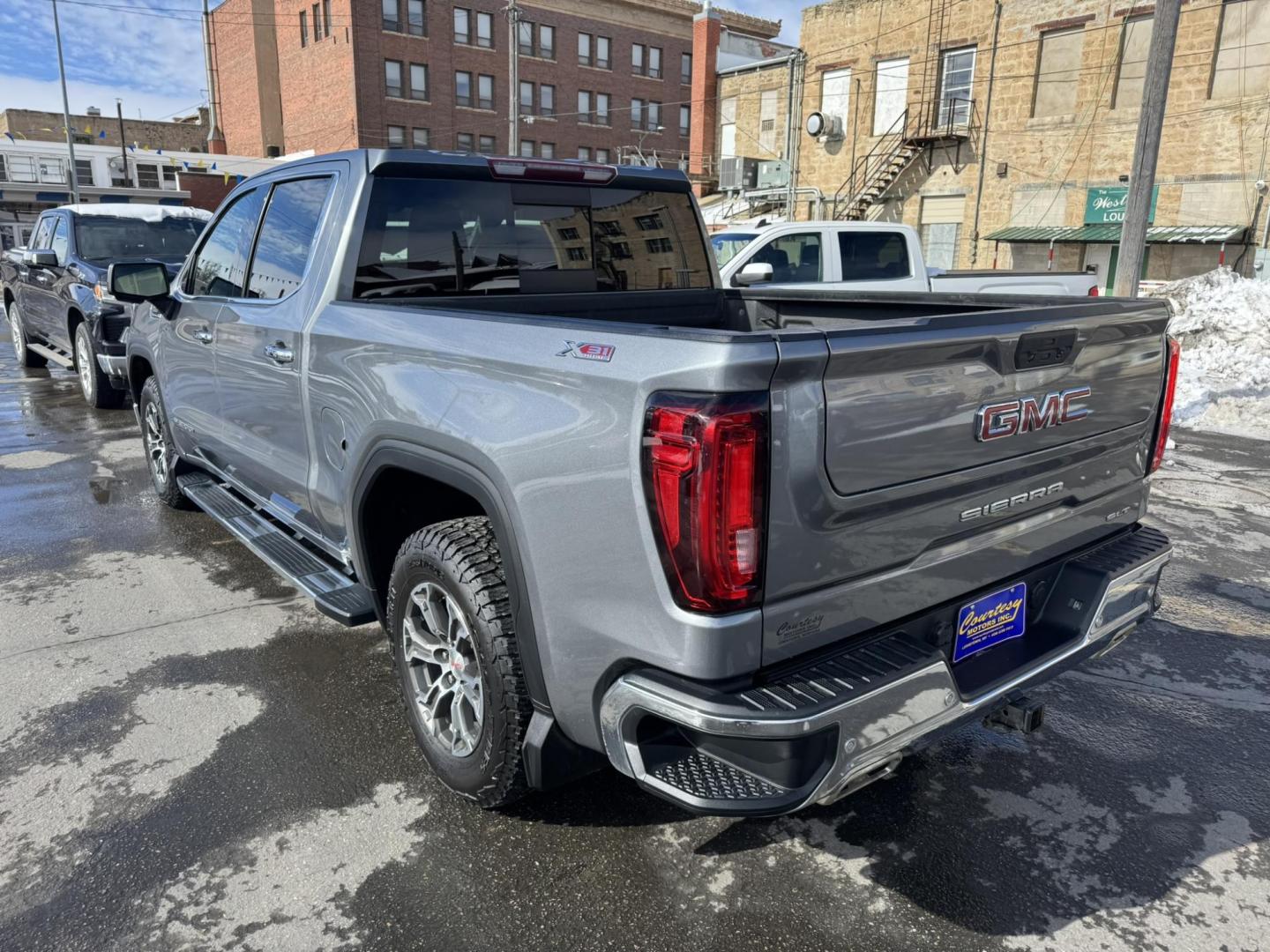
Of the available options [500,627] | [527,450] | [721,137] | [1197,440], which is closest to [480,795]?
[500,627]

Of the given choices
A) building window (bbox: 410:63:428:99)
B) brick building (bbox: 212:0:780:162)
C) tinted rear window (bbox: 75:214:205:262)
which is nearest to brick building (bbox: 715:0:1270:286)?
brick building (bbox: 212:0:780:162)

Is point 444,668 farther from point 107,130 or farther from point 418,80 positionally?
point 107,130

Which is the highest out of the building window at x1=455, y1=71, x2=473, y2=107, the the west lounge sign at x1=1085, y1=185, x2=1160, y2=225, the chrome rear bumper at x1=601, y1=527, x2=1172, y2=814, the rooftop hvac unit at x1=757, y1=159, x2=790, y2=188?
the building window at x1=455, y1=71, x2=473, y2=107

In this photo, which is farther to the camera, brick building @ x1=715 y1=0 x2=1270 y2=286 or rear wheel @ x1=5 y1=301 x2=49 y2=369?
brick building @ x1=715 y1=0 x2=1270 y2=286

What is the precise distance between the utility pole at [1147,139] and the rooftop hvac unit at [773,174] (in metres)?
A: 20.8

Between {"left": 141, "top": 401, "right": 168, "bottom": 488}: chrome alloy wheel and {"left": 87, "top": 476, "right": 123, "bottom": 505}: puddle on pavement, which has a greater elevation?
{"left": 141, "top": 401, "right": 168, "bottom": 488}: chrome alloy wheel

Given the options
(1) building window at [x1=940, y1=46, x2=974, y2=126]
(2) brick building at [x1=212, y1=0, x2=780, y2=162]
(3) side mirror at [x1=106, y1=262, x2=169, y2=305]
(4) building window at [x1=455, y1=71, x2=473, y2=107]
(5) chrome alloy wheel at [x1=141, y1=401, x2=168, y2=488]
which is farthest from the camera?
(4) building window at [x1=455, y1=71, x2=473, y2=107]

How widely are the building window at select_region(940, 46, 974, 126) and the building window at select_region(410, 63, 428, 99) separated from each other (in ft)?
102

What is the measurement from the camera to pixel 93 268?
9.14 m

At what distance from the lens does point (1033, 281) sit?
37.5ft

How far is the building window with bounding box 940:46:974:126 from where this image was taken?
84.0ft

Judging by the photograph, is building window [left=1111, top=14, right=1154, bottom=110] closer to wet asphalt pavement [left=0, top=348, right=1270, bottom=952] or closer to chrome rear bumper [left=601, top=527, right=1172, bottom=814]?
wet asphalt pavement [left=0, top=348, right=1270, bottom=952]

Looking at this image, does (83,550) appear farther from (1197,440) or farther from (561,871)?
(1197,440)

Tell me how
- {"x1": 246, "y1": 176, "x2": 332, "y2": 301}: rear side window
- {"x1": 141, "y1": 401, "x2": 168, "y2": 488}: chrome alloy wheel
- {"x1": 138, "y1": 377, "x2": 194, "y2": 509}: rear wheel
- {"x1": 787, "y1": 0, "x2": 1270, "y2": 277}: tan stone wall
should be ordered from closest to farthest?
{"x1": 246, "y1": 176, "x2": 332, "y2": 301}: rear side window, {"x1": 138, "y1": 377, "x2": 194, "y2": 509}: rear wheel, {"x1": 141, "y1": 401, "x2": 168, "y2": 488}: chrome alloy wheel, {"x1": 787, "y1": 0, "x2": 1270, "y2": 277}: tan stone wall
